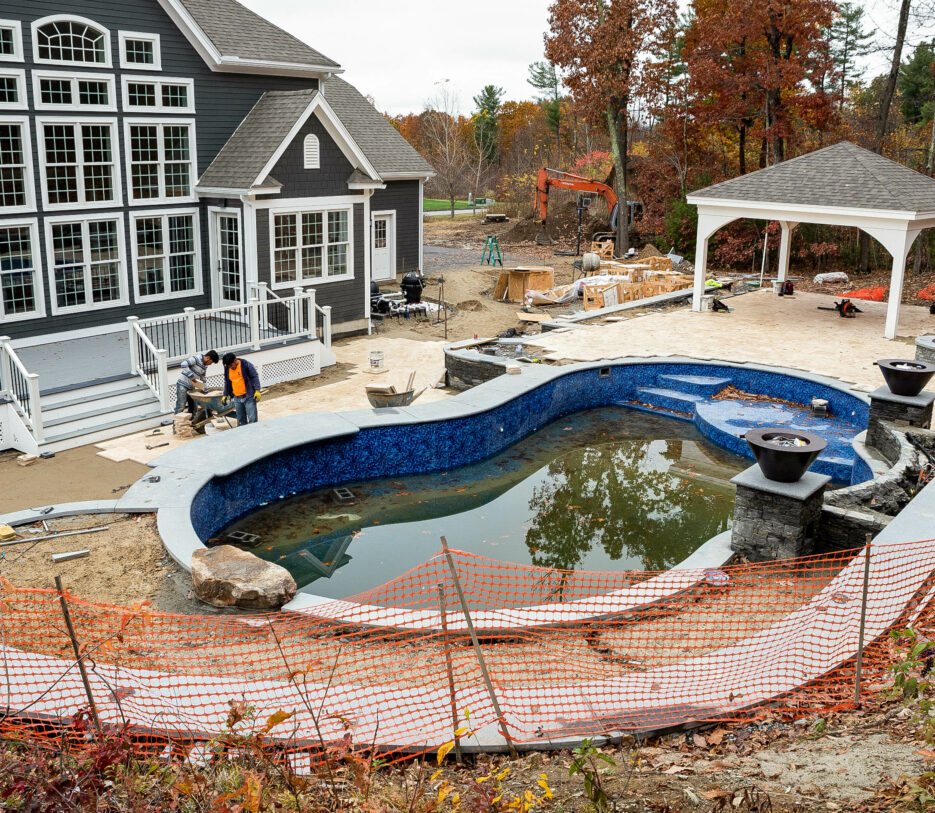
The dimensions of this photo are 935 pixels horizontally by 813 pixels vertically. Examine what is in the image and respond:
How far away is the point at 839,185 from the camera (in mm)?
20422

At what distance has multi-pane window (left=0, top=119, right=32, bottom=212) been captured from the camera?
52.0ft

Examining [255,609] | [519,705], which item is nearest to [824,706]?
[519,705]

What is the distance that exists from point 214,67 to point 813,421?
1395cm

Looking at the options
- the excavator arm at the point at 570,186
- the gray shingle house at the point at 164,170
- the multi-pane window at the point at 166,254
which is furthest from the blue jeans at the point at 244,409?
the excavator arm at the point at 570,186

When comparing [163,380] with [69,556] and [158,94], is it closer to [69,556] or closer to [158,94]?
[69,556]

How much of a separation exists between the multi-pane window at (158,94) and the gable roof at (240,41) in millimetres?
848

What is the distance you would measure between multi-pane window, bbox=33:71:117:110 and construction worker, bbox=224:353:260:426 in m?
7.00

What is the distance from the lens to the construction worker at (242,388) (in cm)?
1327

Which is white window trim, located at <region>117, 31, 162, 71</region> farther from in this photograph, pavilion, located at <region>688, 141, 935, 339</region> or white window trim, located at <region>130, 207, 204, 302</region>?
pavilion, located at <region>688, 141, 935, 339</region>

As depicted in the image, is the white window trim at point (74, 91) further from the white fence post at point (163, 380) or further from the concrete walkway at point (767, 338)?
the concrete walkway at point (767, 338)

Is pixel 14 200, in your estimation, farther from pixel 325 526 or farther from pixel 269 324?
pixel 325 526

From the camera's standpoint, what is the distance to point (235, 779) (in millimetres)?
4707

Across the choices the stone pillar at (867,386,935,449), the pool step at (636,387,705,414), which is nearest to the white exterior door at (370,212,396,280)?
the pool step at (636,387,705,414)

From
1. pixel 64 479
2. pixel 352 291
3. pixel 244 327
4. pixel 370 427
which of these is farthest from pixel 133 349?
pixel 352 291
